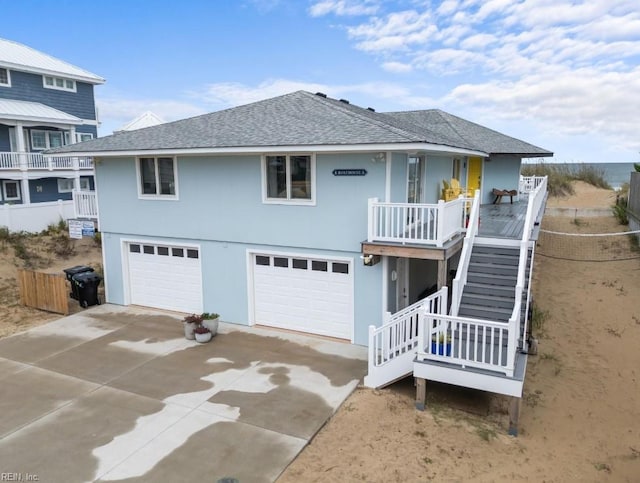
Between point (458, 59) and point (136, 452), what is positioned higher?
point (458, 59)

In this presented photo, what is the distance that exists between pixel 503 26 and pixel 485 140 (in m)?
4.48

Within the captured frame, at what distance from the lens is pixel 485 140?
1892 centimetres

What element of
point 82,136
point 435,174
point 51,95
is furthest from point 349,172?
point 82,136

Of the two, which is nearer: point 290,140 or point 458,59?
point 290,140

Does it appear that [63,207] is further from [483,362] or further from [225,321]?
[483,362]

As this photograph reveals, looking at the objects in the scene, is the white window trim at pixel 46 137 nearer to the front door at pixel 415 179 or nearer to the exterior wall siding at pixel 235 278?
the exterior wall siding at pixel 235 278

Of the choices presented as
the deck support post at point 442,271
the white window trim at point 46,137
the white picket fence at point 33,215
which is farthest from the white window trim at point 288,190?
the white window trim at point 46,137

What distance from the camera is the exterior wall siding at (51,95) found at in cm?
2419

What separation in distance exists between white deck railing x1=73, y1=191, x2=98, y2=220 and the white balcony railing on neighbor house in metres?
7.60

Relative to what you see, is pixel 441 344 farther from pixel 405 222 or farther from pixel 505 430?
pixel 405 222

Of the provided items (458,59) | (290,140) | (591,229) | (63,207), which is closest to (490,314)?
(290,140)

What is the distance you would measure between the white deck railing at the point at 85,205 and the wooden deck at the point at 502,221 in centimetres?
1169

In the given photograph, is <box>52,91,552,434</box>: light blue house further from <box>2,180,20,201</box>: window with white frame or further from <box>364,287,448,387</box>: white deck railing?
<box>2,180,20,201</box>: window with white frame

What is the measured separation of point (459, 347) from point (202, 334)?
5996 millimetres
